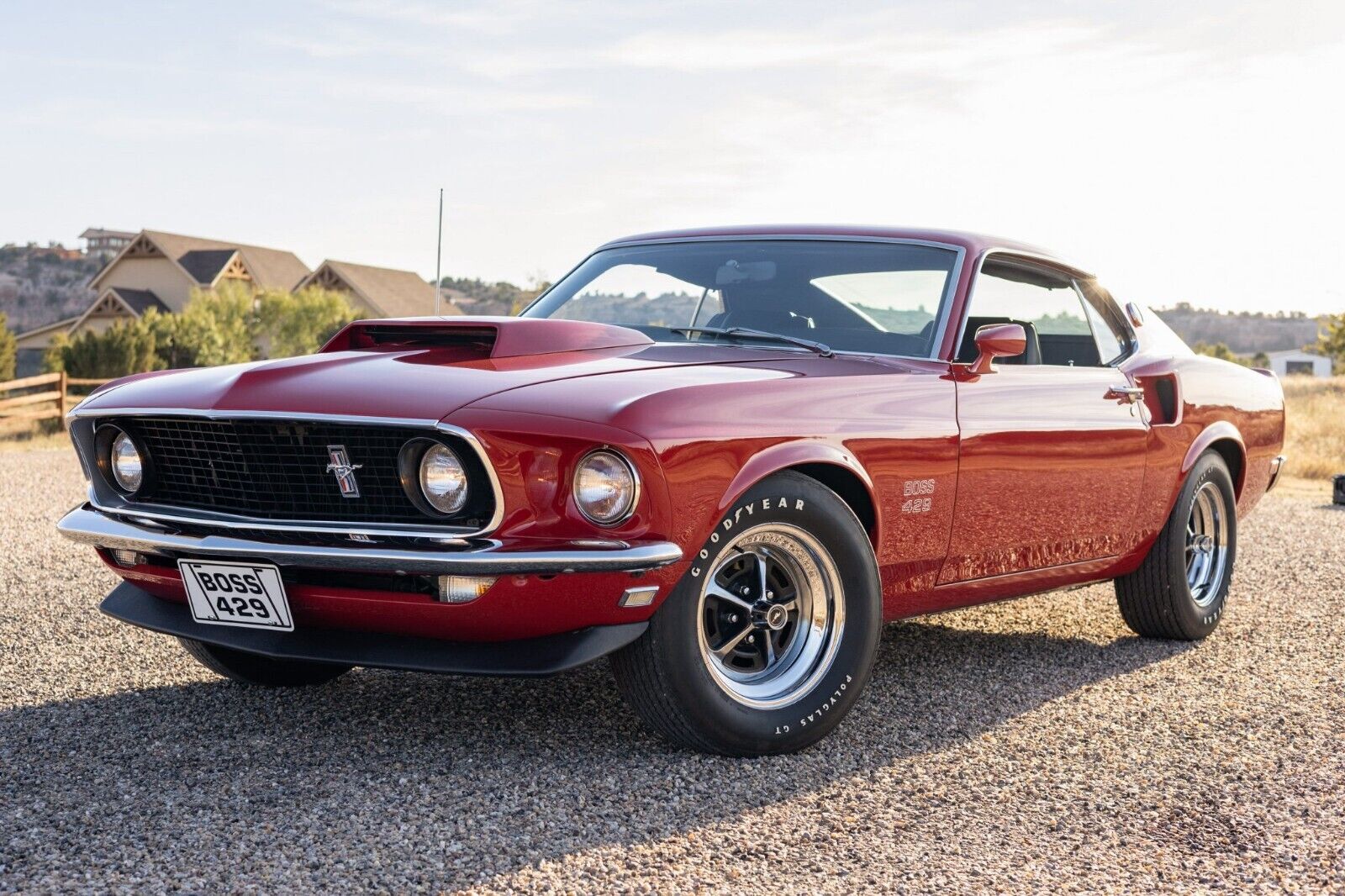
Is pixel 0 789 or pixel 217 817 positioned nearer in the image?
pixel 217 817

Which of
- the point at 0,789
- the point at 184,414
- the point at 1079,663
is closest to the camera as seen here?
the point at 0,789

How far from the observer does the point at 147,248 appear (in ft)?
191

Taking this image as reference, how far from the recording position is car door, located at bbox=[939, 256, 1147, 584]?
4402mm

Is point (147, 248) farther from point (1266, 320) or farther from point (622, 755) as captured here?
point (1266, 320)

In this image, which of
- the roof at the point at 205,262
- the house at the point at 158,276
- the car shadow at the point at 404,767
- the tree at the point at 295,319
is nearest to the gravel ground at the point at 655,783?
the car shadow at the point at 404,767

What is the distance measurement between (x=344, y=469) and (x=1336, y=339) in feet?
236

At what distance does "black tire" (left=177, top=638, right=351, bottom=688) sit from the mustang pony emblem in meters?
1.18

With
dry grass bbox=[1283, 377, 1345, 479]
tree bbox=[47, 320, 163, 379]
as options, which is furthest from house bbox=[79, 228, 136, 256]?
dry grass bbox=[1283, 377, 1345, 479]

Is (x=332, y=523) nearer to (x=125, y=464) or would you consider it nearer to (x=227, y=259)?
Result: (x=125, y=464)

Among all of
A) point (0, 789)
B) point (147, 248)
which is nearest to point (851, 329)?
point (0, 789)

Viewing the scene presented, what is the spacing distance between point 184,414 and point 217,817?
42.4 inches

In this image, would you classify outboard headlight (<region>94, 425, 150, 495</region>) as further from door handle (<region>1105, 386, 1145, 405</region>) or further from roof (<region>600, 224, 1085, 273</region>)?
door handle (<region>1105, 386, 1145, 405</region>)

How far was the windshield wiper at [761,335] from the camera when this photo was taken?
4363 mm

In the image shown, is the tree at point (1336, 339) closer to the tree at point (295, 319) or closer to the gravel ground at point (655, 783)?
the tree at point (295, 319)
